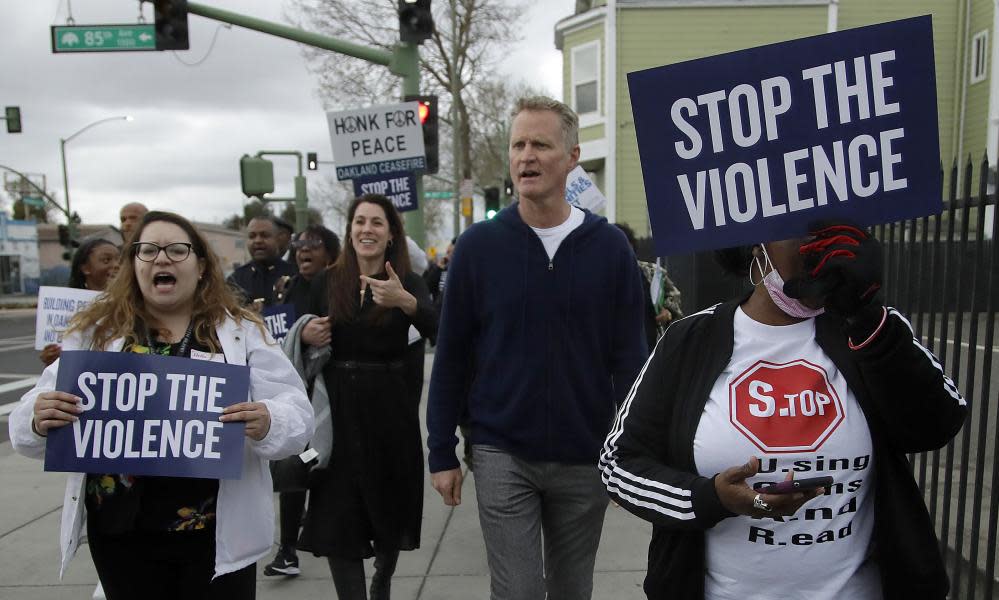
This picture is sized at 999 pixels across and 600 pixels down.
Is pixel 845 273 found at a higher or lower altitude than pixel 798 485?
higher

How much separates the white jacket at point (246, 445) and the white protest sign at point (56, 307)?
1.84 m

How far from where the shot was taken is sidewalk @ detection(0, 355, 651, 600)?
4215mm

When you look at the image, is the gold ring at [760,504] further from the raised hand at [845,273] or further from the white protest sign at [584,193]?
the white protest sign at [584,193]

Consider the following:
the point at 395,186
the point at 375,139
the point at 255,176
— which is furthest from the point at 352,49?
the point at 395,186

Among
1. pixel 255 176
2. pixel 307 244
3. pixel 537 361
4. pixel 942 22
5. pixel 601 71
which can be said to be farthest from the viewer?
pixel 601 71

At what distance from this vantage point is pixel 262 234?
578cm

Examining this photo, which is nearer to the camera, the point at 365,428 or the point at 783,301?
the point at 783,301

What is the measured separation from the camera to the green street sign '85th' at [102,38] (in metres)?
9.94

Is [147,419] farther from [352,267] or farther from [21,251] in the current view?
[21,251]

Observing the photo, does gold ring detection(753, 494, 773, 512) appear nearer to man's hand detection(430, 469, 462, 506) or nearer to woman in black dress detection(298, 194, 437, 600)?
man's hand detection(430, 469, 462, 506)

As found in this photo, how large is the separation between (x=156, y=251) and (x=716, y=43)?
58.3 ft

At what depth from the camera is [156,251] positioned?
2.59 meters

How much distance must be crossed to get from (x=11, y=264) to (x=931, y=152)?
198 feet

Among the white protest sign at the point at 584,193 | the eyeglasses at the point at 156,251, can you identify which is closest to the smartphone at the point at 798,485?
the eyeglasses at the point at 156,251
